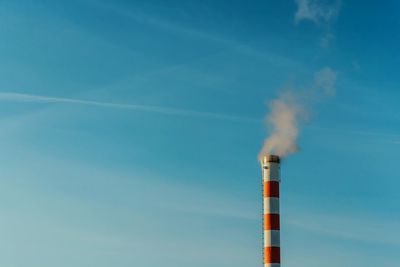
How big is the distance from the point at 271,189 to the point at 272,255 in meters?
3.30

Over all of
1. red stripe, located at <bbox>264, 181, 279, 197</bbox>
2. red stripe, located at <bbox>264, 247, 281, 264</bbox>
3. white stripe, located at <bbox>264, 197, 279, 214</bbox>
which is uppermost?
red stripe, located at <bbox>264, 181, 279, 197</bbox>

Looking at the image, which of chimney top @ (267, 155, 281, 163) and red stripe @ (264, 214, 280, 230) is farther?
chimney top @ (267, 155, 281, 163)

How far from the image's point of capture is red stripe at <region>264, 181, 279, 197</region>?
2973 cm

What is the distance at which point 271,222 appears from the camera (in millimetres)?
29141

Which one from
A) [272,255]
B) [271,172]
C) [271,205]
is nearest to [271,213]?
[271,205]

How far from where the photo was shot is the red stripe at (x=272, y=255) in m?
28.6

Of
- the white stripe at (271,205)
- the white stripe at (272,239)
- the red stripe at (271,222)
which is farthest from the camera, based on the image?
the white stripe at (271,205)

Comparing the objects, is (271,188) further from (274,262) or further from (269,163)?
(274,262)

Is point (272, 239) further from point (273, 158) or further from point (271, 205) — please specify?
point (273, 158)

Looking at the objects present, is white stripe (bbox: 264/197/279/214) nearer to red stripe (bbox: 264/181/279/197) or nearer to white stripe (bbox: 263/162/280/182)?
red stripe (bbox: 264/181/279/197)

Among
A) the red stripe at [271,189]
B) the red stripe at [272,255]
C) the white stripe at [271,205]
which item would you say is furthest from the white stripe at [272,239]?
the red stripe at [271,189]

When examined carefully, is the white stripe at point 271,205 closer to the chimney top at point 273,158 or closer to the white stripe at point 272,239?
the white stripe at point 272,239

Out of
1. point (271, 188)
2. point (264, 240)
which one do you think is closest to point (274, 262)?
point (264, 240)

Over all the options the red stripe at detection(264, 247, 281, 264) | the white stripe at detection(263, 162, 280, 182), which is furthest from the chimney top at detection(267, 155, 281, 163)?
the red stripe at detection(264, 247, 281, 264)
